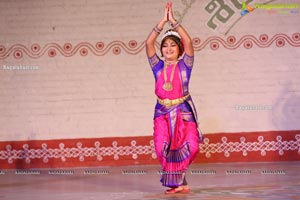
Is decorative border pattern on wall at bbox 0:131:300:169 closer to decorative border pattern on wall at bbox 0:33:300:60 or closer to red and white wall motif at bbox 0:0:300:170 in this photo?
red and white wall motif at bbox 0:0:300:170

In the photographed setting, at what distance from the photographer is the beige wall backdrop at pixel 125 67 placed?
10.4 m

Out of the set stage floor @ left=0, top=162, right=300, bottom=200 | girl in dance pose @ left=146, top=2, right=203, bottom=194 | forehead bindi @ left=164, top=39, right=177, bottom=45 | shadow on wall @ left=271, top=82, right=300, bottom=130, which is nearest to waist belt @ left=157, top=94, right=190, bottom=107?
girl in dance pose @ left=146, top=2, right=203, bottom=194

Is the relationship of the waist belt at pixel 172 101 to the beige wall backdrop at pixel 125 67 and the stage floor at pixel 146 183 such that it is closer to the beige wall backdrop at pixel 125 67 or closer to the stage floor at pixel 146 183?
the stage floor at pixel 146 183

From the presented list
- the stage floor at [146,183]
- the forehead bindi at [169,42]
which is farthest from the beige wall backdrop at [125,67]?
the forehead bindi at [169,42]

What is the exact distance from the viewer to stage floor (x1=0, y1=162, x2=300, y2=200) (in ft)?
22.4

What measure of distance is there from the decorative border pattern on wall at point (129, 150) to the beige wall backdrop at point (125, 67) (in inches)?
4.0

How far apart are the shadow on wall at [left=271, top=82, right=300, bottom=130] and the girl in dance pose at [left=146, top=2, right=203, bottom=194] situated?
3.63 meters

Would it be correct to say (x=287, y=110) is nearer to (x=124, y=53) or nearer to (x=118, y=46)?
(x=124, y=53)

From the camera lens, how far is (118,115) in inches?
417

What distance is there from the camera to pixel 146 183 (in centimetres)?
823

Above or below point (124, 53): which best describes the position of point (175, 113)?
below

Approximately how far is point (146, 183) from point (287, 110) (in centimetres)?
293

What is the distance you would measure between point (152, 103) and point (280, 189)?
3.74 meters

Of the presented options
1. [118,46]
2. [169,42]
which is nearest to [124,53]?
[118,46]
